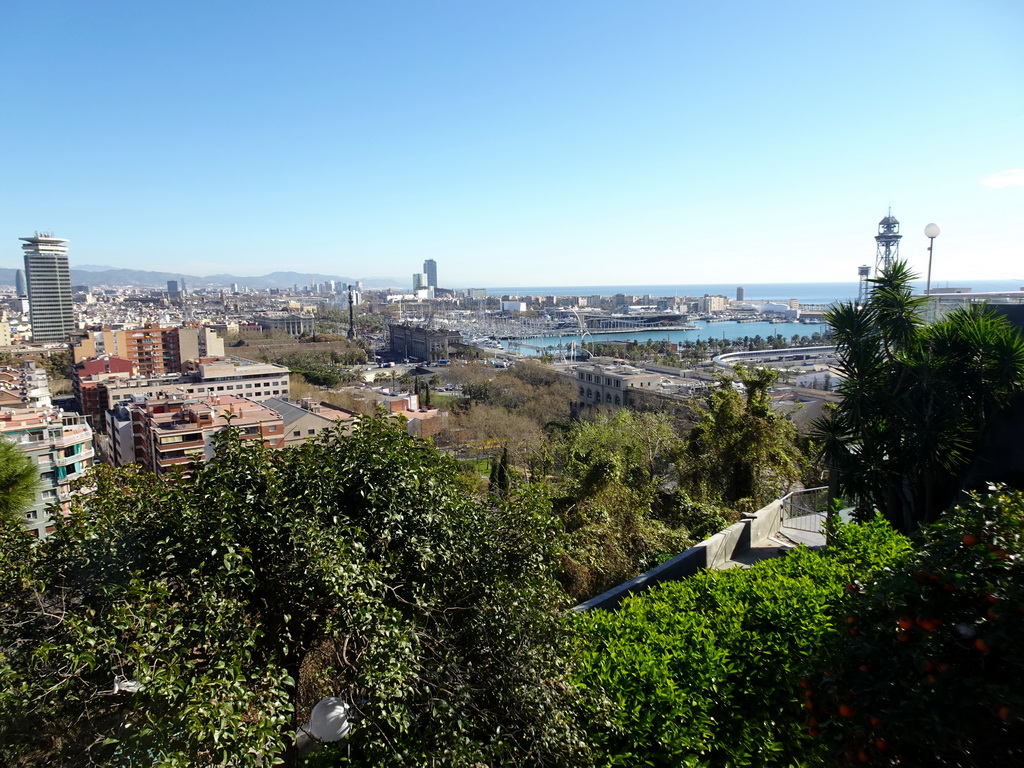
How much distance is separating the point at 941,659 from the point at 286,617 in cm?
196

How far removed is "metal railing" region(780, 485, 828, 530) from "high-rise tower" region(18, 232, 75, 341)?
6883cm

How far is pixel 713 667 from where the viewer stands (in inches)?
106

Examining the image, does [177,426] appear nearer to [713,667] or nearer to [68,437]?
[68,437]

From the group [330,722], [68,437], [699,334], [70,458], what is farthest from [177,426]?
[699,334]

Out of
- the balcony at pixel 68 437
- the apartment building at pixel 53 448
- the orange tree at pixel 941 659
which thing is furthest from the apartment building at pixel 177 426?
the orange tree at pixel 941 659

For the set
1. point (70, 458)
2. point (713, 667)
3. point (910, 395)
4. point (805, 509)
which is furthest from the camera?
point (70, 458)

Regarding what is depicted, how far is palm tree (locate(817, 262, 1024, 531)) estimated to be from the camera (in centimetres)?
505

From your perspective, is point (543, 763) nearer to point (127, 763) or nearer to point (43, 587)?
point (127, 763)

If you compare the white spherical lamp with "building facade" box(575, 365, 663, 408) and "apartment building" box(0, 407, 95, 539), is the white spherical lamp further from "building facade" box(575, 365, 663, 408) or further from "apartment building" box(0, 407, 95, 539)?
"building facade" box(575, 365, 663, 408)

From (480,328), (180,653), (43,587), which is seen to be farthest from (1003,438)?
(480,328)

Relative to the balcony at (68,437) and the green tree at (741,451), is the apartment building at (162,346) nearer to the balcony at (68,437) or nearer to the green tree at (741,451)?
the balcony at (68,437)

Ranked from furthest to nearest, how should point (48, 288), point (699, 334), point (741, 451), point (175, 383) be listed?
1. point (699, 334)
2. point (48, 288)
3. point (175, 383)
4. point (741, 451)

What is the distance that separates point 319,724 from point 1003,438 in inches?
223

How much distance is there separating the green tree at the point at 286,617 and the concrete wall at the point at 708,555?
4.18ft
